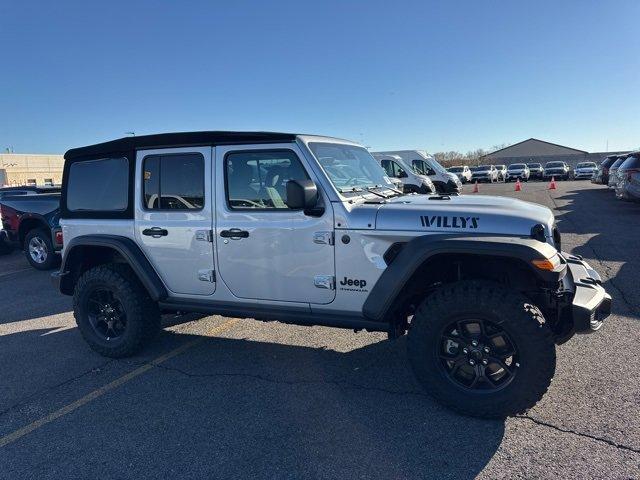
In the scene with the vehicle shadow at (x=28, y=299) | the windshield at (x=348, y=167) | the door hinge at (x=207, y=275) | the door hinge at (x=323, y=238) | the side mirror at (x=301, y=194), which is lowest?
the vehicle shadow at (x=28, y=299)

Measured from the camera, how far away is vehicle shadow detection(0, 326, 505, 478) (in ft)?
8.79

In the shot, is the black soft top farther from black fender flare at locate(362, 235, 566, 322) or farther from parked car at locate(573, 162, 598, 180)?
parked car at locate(573, 162, 598, 180)

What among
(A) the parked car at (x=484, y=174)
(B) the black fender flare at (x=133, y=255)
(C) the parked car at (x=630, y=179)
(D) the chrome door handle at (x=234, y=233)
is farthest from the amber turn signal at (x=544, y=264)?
(A) the parked car at (x=484, y=174)

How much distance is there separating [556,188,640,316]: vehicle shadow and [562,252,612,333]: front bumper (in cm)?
194

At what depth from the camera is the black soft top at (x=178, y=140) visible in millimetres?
3629

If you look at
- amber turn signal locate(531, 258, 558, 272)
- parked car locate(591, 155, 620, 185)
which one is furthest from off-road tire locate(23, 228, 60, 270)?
parked car locate(591, 155, 620, 185)

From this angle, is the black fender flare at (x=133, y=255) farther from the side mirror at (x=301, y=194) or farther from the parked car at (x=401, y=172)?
the parked car at (x=401, y=172)

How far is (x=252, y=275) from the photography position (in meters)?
3.73

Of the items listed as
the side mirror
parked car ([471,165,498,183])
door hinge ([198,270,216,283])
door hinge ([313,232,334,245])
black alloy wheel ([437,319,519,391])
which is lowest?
black alloy wheel ([437,319,519,391])

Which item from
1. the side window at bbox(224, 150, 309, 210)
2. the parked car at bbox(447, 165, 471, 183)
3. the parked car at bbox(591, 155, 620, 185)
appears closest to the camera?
the side window at bbox(224, 150, 309, 210)

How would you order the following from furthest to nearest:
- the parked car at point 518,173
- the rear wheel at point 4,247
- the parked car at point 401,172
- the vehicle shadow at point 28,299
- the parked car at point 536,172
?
1. the parked car at point 536,172
2. the parked car at point 518,173
3. the parked car at point 401,172
4. the rear wheel at point 4,247
5. the vehicle shadow at point 28,299

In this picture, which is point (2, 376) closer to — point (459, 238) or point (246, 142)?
point (246, 142)

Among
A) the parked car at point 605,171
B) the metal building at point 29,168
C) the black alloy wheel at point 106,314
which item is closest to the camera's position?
the black alloy wheel at point 106,314

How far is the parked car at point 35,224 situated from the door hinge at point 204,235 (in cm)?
622
